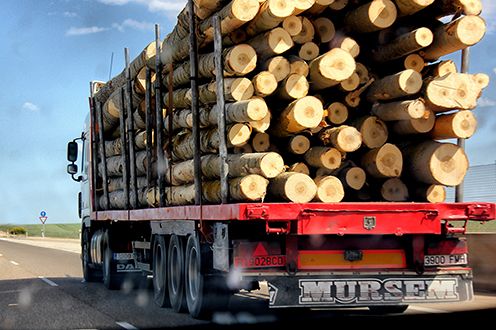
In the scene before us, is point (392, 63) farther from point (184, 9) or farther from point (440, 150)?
point (184, 9)

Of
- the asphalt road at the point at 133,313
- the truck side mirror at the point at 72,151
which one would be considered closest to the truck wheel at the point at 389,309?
the asphalt road at the point at 133,313

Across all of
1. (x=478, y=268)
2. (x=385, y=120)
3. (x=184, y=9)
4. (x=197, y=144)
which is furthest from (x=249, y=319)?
A: (x=478, y=268)

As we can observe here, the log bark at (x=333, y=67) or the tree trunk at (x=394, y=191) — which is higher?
the log bark at (x=333, y=67)

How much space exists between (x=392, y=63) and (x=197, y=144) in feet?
8.60

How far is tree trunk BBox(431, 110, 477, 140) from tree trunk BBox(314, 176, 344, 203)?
1490 mm

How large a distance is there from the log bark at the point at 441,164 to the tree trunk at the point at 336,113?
99 centimetres

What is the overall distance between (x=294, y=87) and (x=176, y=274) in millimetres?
3508

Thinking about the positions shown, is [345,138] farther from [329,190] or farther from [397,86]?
[397,86]

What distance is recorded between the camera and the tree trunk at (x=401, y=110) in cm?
1056

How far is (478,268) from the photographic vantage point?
14727mm

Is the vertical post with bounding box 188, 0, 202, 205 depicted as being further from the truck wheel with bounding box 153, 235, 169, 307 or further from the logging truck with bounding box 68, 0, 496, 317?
the truck wheel with bounding box 153, 235, 169, 307

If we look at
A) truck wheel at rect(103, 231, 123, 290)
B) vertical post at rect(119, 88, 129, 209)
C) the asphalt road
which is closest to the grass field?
truck wheel at rect(103, 231, 123, 290)

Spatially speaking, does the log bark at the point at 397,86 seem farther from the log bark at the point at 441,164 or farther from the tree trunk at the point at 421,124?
the log bark at the point at 441,164

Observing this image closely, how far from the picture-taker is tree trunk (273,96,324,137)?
1024cm
